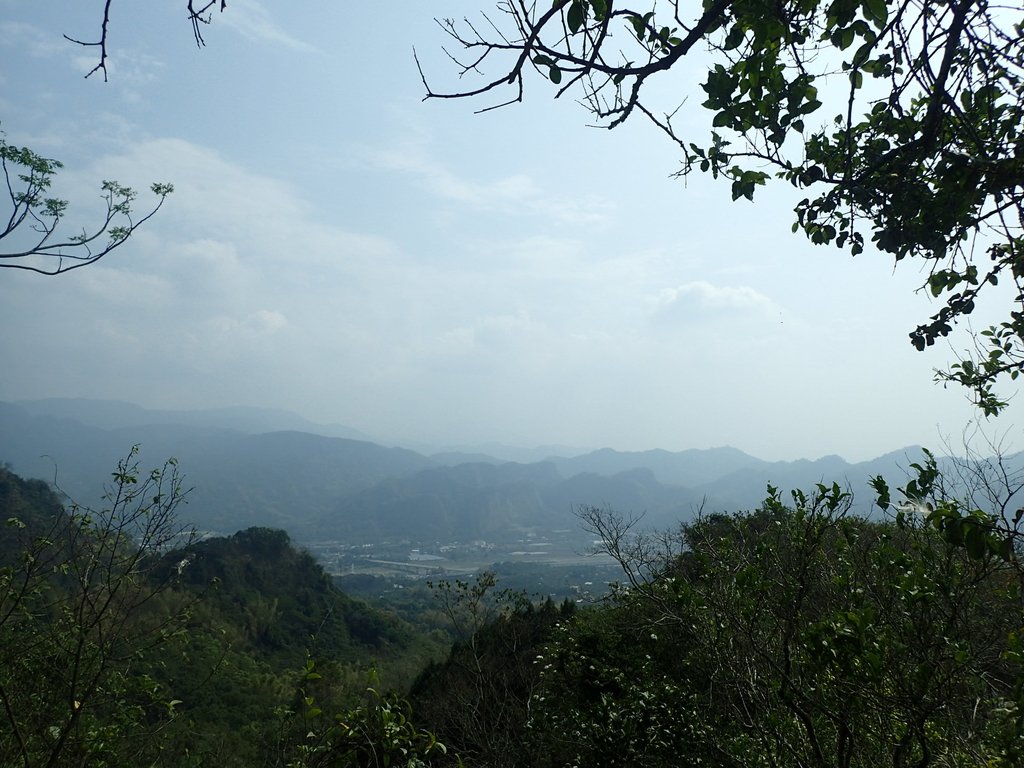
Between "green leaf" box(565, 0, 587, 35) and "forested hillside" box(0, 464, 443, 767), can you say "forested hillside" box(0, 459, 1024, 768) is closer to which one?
"forested hillside" box(0, 464, 443, 767)

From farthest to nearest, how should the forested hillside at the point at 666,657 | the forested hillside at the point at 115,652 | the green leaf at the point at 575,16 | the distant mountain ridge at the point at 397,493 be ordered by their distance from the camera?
1. the distant mountain ridge at the point at 397,493
2. the forested hillside at the point at 115,652
3. the forested hillside at the point at 666,657
4. the green leaf at the point at 575,16

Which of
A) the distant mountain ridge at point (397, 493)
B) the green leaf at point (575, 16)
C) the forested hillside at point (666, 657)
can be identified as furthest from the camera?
the distant mountain ridge at point (397, 493)

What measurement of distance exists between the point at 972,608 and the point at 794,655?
0.95m

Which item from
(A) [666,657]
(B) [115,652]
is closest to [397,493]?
(A) [666,657]

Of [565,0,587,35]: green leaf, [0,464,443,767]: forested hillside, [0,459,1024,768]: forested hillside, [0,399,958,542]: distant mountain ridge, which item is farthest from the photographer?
[0,399,958,542]: distant mountain ridge

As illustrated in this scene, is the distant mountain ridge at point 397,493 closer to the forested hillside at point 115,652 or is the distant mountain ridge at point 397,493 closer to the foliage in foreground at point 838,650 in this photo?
the forested hillside at point 115,652

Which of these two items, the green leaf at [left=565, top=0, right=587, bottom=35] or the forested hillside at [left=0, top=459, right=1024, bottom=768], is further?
the forested hillside at [left=0, top=459, right=1024, bottom=768]

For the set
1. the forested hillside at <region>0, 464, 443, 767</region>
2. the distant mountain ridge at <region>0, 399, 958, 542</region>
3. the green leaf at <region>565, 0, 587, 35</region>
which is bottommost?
the distant mountain ridge at <region>0, 399, 958, 542</region>

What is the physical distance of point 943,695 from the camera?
7.59ft

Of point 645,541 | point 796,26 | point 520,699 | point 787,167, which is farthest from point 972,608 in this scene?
point 520,699

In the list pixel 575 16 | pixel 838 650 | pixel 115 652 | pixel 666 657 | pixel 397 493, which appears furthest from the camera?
pixel 397 493

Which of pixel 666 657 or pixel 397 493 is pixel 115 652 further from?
pixel 397 493

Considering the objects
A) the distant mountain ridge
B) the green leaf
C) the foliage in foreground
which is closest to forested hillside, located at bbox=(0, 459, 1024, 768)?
the foliage in foreground

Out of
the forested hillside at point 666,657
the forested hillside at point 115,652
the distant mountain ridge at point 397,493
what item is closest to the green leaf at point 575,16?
the forested hillside at point 666,657
